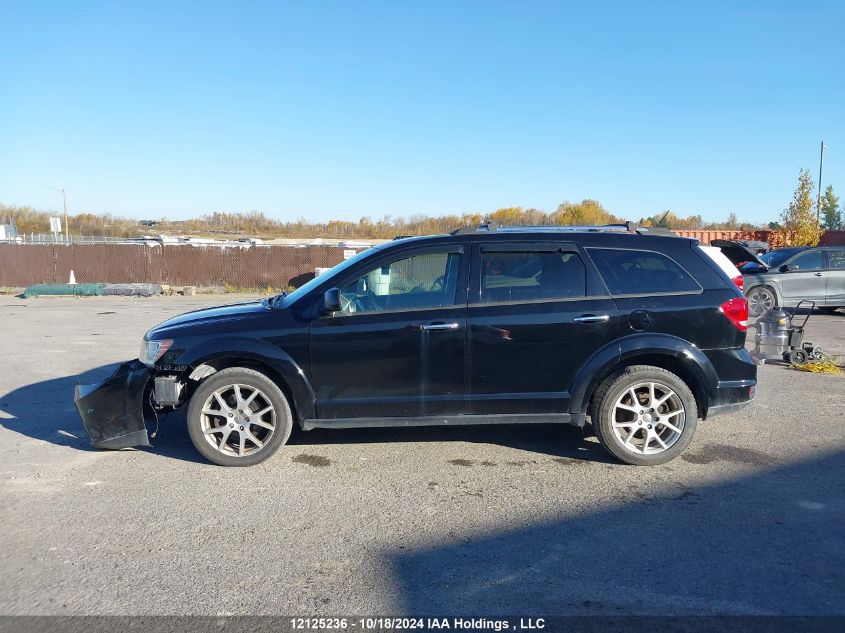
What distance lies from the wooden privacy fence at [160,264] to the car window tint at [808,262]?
55.1ft

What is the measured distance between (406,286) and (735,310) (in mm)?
2650

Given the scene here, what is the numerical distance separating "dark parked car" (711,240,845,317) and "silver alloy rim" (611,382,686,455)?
A: 10.5m

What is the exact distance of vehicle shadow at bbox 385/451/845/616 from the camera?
10.5 ft

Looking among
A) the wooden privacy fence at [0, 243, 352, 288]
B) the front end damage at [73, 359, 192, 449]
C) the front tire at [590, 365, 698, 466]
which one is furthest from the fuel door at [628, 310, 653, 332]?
the wooden privacy fence at [0, 243, 352, 288]

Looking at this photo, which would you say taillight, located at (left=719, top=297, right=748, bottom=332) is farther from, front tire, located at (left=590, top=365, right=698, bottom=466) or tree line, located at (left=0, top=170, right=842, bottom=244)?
tree line, located at (left=0, top=170, right=842, bottom=244)

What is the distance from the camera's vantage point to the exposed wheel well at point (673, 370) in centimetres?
517

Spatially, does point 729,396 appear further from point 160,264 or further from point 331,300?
point 160,264

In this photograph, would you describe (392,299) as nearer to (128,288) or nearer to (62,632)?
(62,632)

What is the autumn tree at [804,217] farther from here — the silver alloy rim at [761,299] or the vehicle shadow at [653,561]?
the vehicle shadow at [653,561]

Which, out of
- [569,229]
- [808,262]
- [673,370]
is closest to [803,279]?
[808,262]

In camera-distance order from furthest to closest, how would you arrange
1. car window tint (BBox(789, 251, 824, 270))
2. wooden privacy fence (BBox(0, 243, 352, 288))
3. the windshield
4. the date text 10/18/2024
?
1. wooden privacy fence (BBox(0, 243, 352, 288))
2. car window tint (BBox(789, 251, 824, 270))
3. the windshield
4. the date text 10/18/2024

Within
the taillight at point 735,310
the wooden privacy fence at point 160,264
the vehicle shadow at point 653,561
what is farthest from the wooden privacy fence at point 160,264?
the vehicle shadow at point 653,561

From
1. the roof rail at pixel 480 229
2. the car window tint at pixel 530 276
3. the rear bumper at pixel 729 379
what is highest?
the roof rail at pixel 480 229

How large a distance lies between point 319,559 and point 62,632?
50.4 inches
